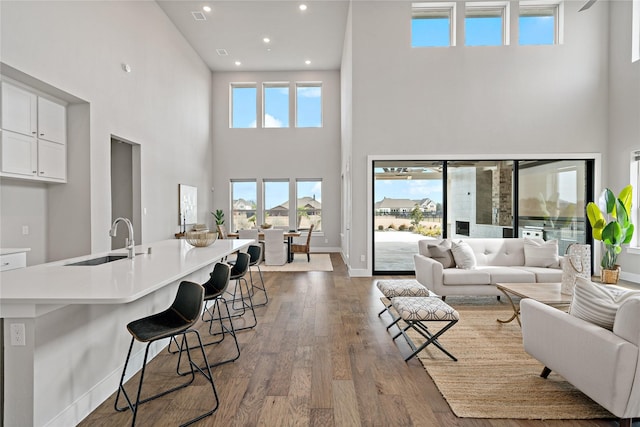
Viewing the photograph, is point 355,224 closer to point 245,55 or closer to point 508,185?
point 508,185

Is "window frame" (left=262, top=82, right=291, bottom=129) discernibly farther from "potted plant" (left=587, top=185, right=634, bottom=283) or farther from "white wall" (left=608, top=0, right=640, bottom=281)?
"potted plant" (left=587, top=185, right=634, bottom=283)

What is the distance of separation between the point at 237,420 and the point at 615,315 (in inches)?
90.4

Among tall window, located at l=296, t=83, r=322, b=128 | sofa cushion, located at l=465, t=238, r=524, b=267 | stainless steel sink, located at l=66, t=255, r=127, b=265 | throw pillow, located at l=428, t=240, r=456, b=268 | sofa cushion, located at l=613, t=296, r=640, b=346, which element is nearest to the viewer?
sofa cushion, located at l=613, t=296, r=640, b=346

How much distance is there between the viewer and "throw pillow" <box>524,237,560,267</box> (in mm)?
4867

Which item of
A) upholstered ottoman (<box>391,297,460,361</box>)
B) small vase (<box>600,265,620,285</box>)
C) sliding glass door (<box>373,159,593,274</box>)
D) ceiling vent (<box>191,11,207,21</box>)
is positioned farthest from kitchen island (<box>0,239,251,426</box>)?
ceiling vent (<box>191,11,207,21</box>)

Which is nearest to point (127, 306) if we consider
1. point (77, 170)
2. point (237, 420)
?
point (237, 420)

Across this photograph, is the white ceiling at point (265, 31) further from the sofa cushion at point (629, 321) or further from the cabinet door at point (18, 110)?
the sofa cushion at point (629, 321)

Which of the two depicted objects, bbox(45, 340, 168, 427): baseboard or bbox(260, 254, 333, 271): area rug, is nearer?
bbox(45, 340, 168, 427): baseboard

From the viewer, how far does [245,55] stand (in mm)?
8922

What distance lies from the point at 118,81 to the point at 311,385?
17.7 ft

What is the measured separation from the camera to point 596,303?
80.9 inches

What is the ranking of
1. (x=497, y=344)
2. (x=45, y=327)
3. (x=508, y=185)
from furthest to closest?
1. (x=508, y=185)
2. (x=497, y=344)
3. (x=45, y=327)

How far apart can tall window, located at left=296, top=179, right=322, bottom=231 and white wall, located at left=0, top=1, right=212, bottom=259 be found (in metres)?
3.02

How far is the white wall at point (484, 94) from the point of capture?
21.0ft
